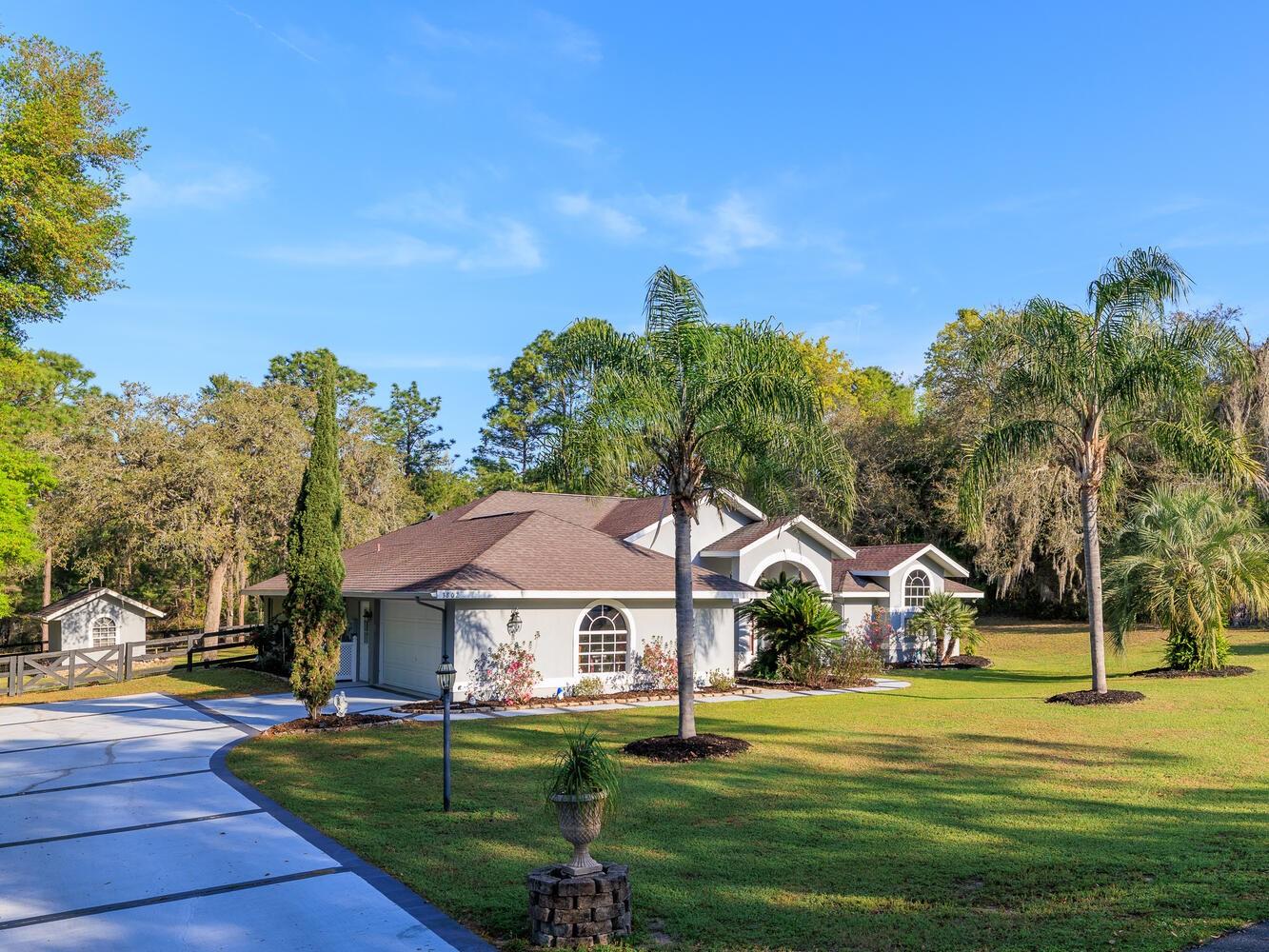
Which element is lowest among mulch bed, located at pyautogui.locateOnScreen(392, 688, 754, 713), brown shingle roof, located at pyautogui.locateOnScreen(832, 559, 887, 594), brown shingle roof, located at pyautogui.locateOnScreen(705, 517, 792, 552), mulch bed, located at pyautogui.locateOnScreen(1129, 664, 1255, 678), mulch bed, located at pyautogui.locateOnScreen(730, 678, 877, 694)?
mulch bed, located at pyautogui.locateOnScreen(730, 678, 877, 694)

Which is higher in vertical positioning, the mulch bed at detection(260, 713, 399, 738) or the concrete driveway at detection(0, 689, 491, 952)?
the concrete driveway at detection(0, 689, 491, 952)

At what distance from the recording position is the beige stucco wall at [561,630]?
1914 cm

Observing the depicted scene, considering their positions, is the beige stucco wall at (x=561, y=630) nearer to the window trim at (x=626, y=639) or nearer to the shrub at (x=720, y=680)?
the window trim at (x=626, y=639)

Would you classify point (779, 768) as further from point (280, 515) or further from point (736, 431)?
point (280, 515)

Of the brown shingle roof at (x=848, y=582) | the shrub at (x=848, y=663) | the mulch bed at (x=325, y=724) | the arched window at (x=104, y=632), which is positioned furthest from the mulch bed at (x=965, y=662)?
the arched window at (x=104, y=632)

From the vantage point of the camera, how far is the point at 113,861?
27.1 feet

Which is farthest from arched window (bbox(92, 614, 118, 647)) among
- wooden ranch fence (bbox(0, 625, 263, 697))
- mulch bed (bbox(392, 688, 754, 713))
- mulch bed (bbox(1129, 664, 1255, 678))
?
mulch bed (bbox(1129, 664, 1255, 678))

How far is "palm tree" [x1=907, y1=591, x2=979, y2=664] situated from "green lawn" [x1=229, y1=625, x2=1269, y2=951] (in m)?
11.2

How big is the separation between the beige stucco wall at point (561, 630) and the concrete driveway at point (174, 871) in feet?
19.3

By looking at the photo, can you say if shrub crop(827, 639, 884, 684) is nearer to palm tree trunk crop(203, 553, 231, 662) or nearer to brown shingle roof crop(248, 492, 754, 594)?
brown shingle roof crop(248, 492, 754, 594)

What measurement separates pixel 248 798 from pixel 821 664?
15.0 metres

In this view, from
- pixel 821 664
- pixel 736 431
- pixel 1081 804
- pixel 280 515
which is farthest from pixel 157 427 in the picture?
pixel 1081 804

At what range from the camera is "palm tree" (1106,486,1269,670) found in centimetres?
2092

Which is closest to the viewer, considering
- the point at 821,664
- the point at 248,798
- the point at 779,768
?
the point at 248,798
